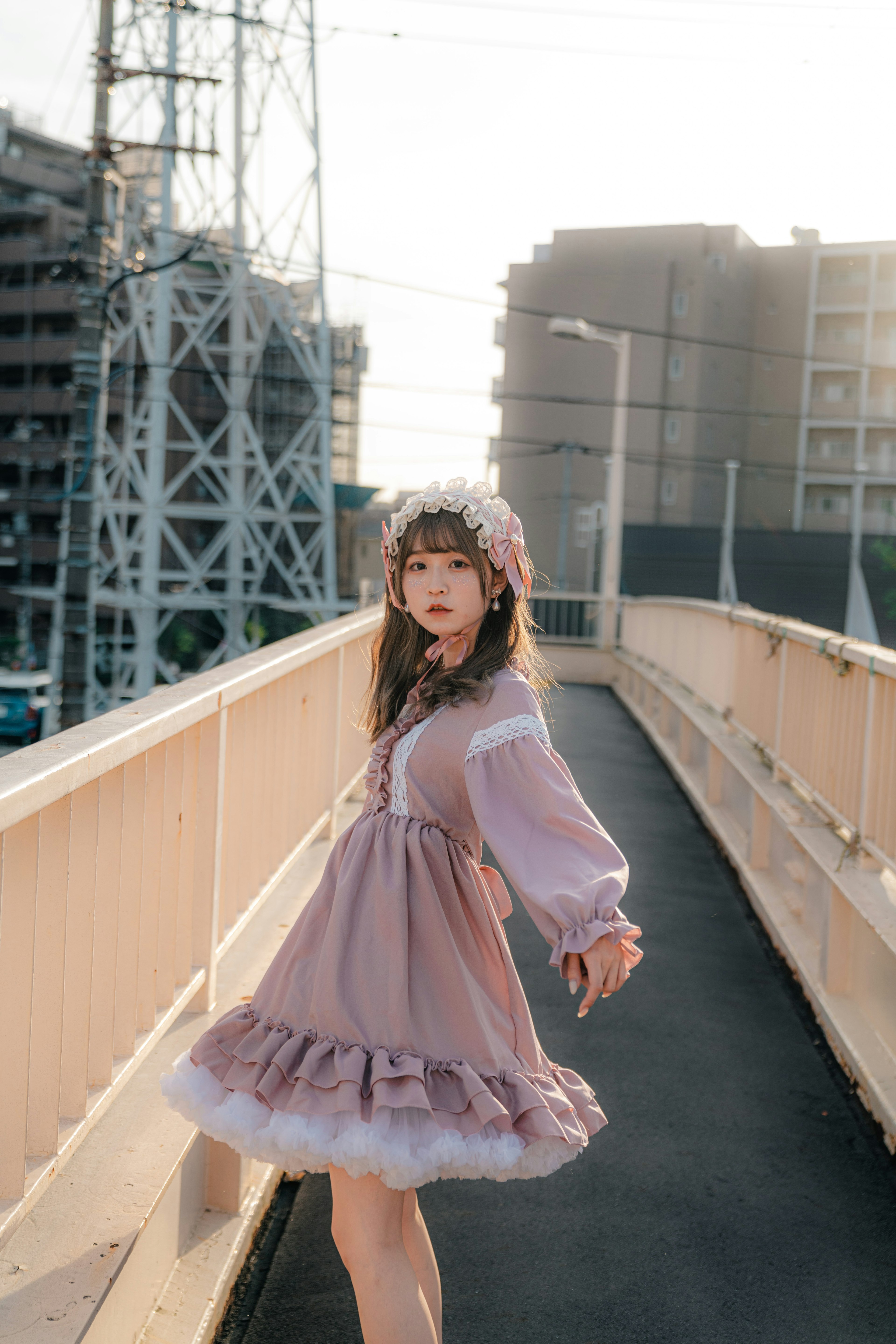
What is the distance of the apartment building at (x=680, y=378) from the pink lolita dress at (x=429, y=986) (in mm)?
42741

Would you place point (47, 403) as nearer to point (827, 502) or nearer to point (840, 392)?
point (827, 502)

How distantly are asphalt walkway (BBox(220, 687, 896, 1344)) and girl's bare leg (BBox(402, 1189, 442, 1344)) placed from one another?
45 cm

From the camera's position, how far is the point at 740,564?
4369cm

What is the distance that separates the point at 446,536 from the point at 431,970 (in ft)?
2.57

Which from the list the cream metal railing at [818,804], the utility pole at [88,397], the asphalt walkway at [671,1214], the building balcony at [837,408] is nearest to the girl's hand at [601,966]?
the asphalt walkway at [671,1214]

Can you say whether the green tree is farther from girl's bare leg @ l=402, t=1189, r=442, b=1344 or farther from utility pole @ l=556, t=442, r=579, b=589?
girl's bare leg @ l=402, t=1189, r=442, b=1344

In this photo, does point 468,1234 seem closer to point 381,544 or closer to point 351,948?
point 351,948

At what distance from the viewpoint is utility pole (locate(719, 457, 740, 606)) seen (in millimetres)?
40719

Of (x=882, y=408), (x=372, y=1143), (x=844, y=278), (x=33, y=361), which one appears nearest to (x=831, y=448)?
(x=882, y=408)

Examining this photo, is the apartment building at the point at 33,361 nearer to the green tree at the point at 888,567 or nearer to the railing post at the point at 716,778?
the green tree at the point at 888,567

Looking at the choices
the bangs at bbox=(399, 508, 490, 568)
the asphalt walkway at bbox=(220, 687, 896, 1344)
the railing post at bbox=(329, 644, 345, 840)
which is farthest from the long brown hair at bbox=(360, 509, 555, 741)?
the railing post at bbox=(329, 644, 345, 840)

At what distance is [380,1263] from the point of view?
Answer: 184cm

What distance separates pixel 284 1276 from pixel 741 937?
2932 mm

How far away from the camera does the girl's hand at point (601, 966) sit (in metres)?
1.71
